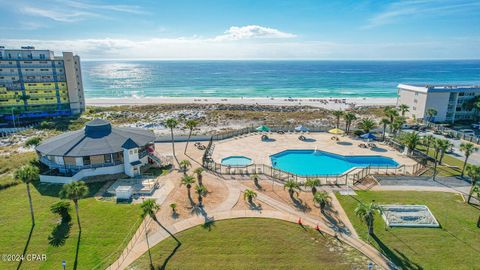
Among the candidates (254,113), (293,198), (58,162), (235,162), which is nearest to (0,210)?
(58,162)

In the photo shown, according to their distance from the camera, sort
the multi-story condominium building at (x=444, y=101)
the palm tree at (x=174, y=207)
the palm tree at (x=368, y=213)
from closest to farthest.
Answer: the palm tree at (x=368, y=213) < the palm tree at (x=174, y=207) < the multi-story condominium building at (x=444, y=101)

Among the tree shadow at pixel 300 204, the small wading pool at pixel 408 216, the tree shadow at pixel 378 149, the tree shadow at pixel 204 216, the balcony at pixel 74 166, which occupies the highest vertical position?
the balcony at pixel 74 166

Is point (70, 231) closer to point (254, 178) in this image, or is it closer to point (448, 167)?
point (254, 178)

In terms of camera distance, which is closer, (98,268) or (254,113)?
(98,268)

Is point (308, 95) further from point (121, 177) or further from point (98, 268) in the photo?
point (98, 268)

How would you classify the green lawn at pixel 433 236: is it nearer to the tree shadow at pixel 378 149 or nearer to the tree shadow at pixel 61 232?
the tree shadow at pixel 378 149

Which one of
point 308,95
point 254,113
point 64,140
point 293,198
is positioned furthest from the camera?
point 308,95

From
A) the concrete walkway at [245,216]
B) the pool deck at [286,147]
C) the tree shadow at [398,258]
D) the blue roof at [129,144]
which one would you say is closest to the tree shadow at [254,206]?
the concrete walkway at [245,216]

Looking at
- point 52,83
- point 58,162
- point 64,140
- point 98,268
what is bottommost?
point 98,268
